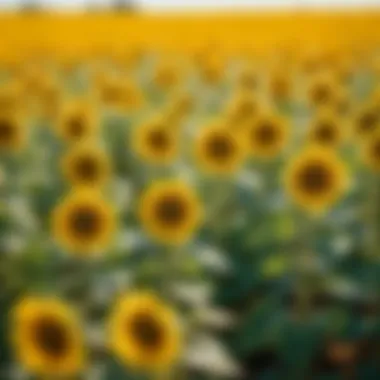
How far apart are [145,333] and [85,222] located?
0.12 meters

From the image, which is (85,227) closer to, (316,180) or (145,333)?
(145,333)

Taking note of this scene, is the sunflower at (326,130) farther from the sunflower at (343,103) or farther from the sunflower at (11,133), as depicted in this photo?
the sunflower at (11,133)

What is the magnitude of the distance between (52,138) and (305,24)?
29cm

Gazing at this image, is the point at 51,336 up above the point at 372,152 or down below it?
below

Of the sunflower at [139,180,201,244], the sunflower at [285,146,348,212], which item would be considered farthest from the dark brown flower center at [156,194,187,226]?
the sunflower at [285,146,348,212]

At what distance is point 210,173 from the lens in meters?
0.89

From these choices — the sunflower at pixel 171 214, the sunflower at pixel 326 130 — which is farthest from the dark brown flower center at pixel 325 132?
the sunflower at pixel 171 214

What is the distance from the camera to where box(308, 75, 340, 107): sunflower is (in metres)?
0.93

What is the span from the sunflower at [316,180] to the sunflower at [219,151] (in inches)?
2.1

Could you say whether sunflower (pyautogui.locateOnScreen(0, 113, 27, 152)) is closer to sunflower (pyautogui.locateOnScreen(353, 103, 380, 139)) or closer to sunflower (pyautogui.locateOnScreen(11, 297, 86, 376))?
sunflower (pyautogui.locateOnScreen(11, 297, 86, 376))

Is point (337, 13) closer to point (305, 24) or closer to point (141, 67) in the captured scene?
point (305, 24)

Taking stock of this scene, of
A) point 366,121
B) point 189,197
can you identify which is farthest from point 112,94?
point 366,121

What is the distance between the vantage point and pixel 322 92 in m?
0.94

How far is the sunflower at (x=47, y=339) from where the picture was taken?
81 cm
